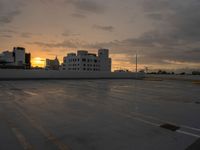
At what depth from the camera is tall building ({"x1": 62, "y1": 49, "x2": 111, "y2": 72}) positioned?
104 metres

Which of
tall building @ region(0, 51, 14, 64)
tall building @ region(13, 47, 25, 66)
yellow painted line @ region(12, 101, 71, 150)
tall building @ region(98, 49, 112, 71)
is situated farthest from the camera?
tall building @ region(98, 49, 112, 71)

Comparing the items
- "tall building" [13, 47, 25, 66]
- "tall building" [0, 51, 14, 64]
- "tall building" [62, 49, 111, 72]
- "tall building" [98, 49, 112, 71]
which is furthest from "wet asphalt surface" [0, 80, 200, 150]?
"tall building" [98, 49, 112, 71]

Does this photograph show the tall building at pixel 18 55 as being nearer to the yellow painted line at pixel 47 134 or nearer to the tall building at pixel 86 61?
the tall building at pixel 86 61

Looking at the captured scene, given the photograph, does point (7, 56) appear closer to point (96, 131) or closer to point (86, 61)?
point (86, 61)

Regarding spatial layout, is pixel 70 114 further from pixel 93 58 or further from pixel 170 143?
pixel 93 58

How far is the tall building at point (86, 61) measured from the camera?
104 metres

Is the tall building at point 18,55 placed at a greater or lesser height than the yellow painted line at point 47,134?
greater

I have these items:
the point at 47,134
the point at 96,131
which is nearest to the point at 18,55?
the point at 47,134

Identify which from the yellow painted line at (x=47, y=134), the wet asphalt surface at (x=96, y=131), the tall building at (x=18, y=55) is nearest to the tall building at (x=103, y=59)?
the tall building at (x=18, y=55)

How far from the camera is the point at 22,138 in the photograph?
13.1ft

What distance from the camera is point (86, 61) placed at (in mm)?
105062

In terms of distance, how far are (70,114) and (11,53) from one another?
7376 centimetres

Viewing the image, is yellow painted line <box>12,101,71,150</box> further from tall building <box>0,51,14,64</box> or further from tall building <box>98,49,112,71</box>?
tall building <box>98,49,112,71</box>

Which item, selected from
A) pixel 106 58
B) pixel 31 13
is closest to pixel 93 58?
pixel 106 58
